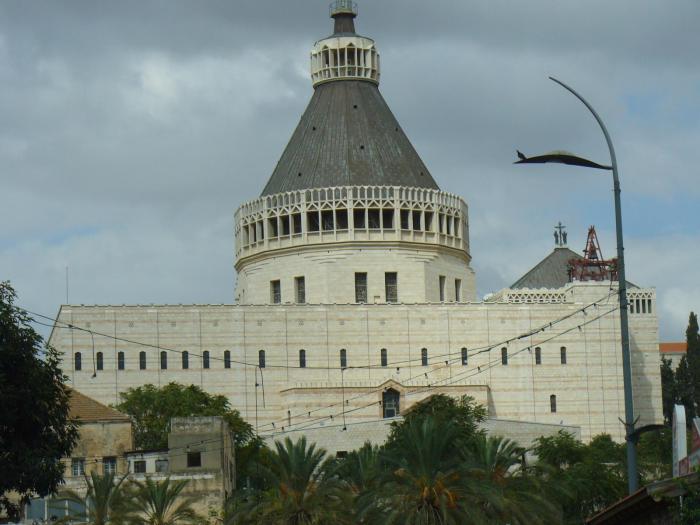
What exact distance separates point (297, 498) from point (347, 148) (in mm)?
75472

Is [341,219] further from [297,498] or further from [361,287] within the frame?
[297,498]

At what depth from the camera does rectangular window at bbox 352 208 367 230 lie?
135 m

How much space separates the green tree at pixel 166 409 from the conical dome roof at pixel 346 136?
23.0 m

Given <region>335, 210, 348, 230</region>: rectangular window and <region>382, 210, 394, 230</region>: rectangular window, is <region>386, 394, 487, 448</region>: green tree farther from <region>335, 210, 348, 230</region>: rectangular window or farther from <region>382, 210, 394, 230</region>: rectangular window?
<region>335, 210, 348, 230</region>: rectangular window

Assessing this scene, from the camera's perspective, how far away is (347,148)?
13712 centimetres

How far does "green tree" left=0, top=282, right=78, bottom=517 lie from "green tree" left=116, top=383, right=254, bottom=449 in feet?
183

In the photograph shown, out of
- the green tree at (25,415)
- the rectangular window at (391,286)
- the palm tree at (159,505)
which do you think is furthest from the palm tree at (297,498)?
the rectangular window at (391,286)

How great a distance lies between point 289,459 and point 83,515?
6.65m

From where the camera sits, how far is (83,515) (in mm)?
63031

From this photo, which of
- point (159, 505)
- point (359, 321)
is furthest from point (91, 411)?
point (359, 321)

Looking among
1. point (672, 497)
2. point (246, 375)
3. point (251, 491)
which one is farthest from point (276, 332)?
point (672, 497)

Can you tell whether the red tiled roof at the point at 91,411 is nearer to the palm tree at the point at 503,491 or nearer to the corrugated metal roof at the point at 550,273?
the palm tree at the point at 503,491

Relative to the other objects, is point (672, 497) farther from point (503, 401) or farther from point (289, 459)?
point (503, 401)

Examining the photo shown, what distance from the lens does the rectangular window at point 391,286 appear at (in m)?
134
